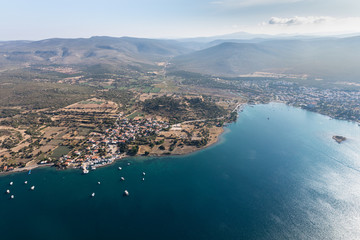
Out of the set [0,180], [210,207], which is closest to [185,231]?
[210,207]

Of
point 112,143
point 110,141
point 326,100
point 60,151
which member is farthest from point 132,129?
point 326,100

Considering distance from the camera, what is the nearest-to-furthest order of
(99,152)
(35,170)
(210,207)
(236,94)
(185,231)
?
(185,231) → (210,207) → (35,170) → (99,152) → (236,94)

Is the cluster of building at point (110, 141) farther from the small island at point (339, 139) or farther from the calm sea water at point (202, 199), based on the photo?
the small island at point (339, 139)

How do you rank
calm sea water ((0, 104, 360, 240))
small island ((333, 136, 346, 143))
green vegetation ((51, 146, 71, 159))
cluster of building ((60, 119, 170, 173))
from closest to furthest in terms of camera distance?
calm sea water ((0, 104, 360, 240)) < cluster of building ((60, 119, 170, 173)) < green vegetation ((51, 146, 71, 159)) < small island ((333, 136, 346, 143))

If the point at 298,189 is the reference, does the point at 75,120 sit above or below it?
above

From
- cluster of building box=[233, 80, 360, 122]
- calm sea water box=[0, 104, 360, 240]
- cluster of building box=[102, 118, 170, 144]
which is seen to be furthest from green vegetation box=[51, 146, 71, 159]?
cluster of building box=[233, 80, 360, 122]

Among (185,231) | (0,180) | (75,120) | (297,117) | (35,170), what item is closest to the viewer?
(185,231)

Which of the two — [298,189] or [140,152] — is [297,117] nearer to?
[298,189]

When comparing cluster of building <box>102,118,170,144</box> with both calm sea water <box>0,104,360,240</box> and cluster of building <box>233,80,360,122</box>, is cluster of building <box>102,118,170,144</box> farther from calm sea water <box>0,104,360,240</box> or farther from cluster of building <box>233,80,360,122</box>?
cluster of building <box>233,80,360,122</box>

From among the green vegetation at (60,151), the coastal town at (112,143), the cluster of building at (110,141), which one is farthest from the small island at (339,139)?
the green vegetation at (60,151)
